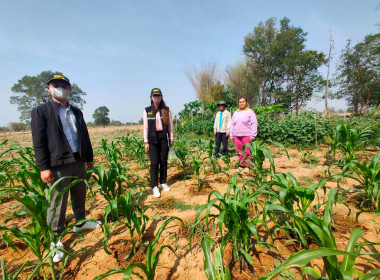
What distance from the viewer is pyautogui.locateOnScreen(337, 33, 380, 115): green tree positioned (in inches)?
610

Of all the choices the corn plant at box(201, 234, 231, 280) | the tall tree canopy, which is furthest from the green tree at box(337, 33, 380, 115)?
the corn plant at box(201, 234, 231, 280)

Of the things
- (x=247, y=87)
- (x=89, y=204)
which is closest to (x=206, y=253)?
(x=89, y=204)

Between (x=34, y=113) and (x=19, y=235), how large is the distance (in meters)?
1.04

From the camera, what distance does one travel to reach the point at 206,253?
1036mm

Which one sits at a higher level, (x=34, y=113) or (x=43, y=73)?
(x=43, y=73)

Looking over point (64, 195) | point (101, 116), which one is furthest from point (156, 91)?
point (101, 116)

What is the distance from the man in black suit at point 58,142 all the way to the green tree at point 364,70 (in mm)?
21522

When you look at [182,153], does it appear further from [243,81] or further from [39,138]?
[243,81]

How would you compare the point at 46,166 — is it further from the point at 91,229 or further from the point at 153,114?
the point at 153,114

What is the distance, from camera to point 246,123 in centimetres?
348

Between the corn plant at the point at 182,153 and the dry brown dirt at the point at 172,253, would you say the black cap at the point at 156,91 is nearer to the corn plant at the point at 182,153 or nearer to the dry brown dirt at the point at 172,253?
the corn plant at the point at 182,153

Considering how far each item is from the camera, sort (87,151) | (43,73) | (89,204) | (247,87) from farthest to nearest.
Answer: (43,73) < (247,87) < (89,204) < (87,151)

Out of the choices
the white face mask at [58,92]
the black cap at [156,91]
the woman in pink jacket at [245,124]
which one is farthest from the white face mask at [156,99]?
the woman in pink jacket at [245,124]

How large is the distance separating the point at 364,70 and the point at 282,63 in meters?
7.19
